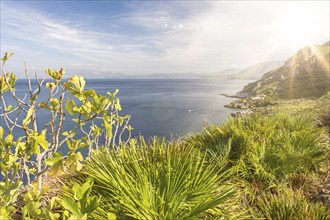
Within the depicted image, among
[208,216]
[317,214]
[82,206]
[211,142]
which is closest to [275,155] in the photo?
[211,142]

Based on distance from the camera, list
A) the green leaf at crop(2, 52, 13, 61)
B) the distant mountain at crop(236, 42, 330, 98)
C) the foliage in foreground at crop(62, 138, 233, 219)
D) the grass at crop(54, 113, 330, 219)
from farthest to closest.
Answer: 1. the distant mountain at crop(236, 42, 330, 98)
2. the grass at crop(54, 113, 330, 219)
3. the foliage in foreground at crop(62, 138, 233, 219)
4. the green leaf at crop(2, 52, 13, 61)

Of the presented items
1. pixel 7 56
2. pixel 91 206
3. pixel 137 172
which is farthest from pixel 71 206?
pixel 7 56

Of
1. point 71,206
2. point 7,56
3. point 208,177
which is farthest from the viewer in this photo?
point 208,177

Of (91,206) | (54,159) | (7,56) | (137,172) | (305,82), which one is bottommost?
(137,172)

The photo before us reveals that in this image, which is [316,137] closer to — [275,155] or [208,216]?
[275,155]

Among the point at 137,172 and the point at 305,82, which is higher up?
the point at 305,82

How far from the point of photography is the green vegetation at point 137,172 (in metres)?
2.19

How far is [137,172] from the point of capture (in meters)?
3.32

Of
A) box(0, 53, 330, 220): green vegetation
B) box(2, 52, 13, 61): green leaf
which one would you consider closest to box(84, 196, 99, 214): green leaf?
box(0, 53, 330, 220): green vegetation

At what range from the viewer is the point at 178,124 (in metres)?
50.9

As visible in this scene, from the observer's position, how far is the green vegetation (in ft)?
7.18

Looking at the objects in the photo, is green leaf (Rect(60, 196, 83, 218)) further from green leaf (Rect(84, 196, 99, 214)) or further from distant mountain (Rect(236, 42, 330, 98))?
distant mountain (Rect(236, 42, 330, 98))

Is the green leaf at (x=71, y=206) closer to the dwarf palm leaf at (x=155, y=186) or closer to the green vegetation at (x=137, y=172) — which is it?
the green vegetation at (x=137, y=172)

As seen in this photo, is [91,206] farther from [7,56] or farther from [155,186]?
[7,56]
